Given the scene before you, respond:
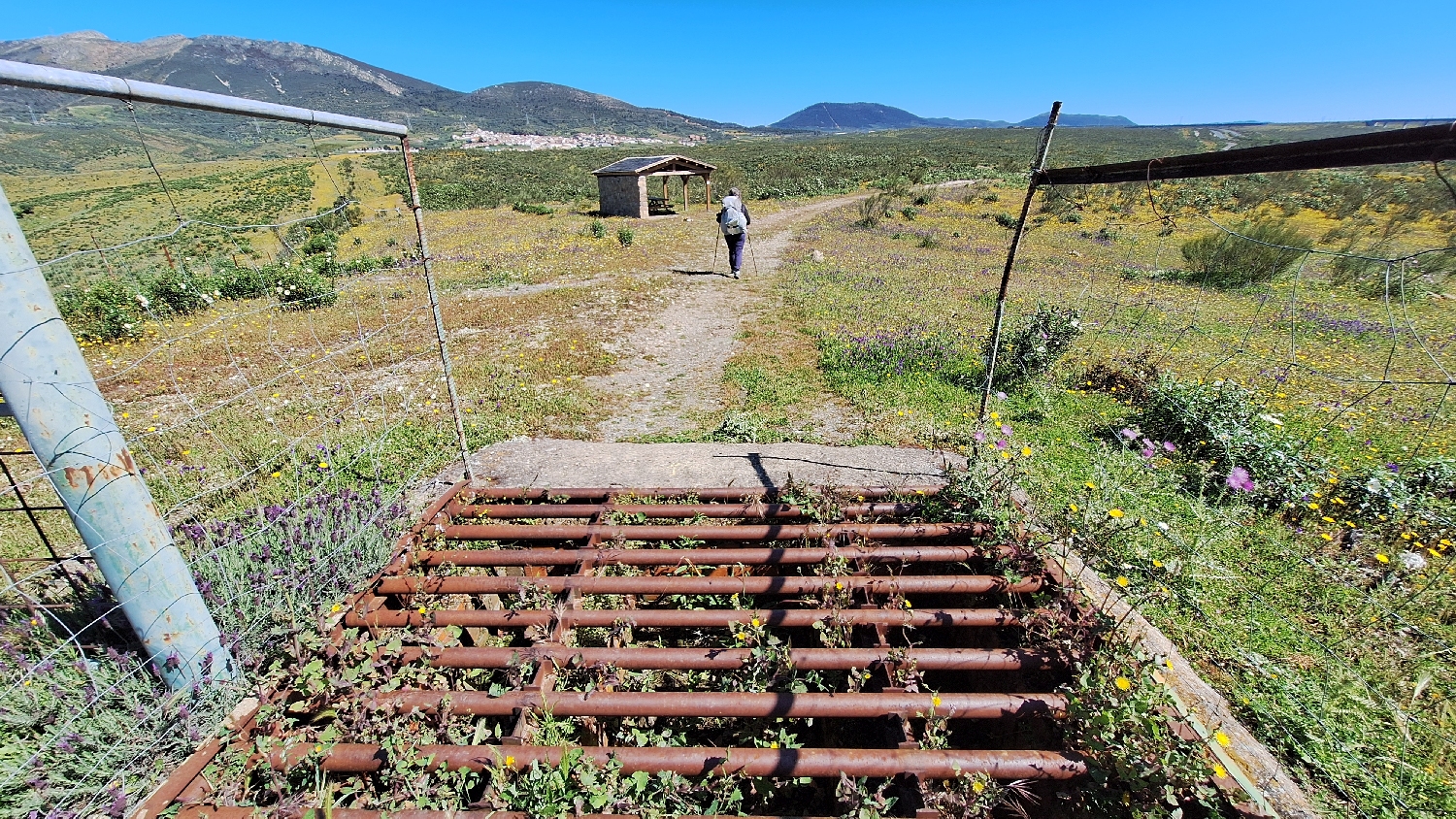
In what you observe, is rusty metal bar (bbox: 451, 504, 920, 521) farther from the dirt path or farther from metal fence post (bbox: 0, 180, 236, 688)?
the dirt path

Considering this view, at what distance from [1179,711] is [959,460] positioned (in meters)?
2.70

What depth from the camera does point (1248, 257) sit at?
1345cm

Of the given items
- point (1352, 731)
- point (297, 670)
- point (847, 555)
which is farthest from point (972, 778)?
point (297, 670)

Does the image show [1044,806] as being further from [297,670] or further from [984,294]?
[984,294]

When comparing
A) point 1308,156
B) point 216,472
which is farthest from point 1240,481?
point 216,472

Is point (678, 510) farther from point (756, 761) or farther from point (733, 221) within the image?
point (733, 221)

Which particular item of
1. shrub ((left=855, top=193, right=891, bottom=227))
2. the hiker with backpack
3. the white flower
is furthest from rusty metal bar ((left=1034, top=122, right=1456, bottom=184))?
shrub ((left=855, top=193, right=891, bottom=227))

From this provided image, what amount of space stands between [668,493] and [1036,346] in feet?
17.3

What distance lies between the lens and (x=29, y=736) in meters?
2.03

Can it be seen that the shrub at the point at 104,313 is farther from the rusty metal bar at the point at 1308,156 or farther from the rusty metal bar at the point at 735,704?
the rusty metal bar at the point at 1308,156

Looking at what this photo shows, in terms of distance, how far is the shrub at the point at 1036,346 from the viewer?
22.7 ft

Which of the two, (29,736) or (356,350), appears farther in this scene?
(356,350)

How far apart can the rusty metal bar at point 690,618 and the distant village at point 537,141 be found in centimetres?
10916

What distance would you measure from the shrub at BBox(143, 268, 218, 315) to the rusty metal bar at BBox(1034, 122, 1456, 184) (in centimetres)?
1506
